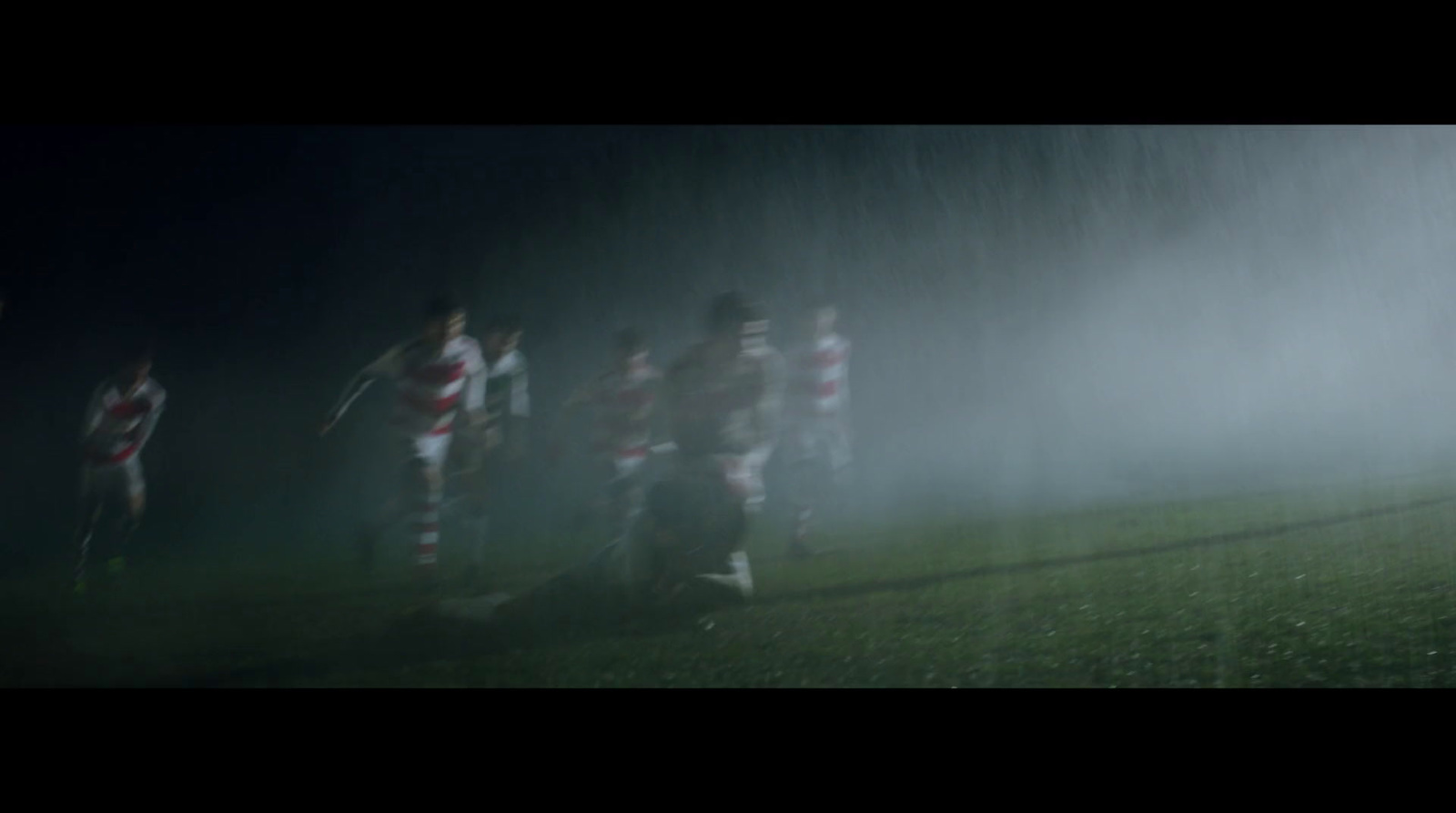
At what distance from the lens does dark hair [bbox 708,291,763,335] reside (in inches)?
147

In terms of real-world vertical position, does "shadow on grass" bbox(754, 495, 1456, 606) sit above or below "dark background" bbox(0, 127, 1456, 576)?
below

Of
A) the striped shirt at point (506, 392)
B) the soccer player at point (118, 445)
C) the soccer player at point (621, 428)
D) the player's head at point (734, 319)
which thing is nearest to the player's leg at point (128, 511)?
the soccer player at point (118, 445)

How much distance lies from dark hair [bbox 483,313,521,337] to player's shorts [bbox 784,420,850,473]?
113 cm

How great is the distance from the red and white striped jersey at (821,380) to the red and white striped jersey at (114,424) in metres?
2.49

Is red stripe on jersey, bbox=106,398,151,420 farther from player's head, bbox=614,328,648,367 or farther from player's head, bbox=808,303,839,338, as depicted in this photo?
player's head, bbox=808,303,839,338

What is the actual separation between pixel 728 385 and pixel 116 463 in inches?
93.1

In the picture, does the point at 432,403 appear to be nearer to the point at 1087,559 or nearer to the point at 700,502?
the point at 700,502

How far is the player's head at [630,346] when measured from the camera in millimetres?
3721

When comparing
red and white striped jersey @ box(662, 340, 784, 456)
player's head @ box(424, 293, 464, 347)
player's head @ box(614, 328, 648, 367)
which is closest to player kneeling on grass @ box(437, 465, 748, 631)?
red and white striped jersey @ box(662, 340, 784, 456)

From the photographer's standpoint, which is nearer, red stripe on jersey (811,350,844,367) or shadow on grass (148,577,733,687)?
shadow on grass (148,577,733,687)

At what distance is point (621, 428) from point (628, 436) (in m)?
0.04

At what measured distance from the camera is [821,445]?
373cm

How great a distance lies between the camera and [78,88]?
11.5 feet
